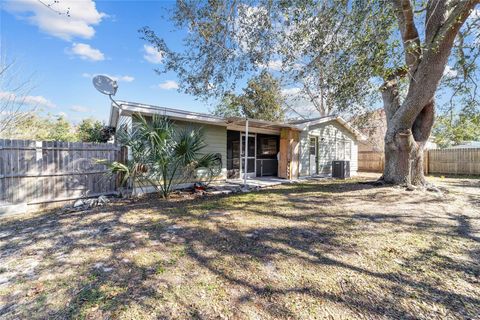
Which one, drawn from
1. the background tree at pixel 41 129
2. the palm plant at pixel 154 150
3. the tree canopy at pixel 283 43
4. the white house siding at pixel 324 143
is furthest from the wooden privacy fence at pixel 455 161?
the background tree at pixel 41 129

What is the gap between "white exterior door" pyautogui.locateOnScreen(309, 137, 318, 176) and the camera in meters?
12.6

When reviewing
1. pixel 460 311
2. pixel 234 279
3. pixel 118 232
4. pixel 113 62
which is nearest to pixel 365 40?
pixel 460 311

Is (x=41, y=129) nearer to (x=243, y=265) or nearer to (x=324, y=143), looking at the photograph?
(x=243, y=265)

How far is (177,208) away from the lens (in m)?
5.72

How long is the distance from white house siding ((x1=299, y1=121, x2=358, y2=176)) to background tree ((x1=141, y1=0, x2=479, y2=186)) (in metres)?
4.33

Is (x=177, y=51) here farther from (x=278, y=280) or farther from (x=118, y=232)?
(x=278, y=280)

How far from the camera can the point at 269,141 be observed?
1174 cm

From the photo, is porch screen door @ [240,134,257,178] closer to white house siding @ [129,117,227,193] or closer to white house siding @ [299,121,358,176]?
white house siding @ [129,117,227,193]

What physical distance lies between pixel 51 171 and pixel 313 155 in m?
11.2

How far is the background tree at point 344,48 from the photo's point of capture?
211 inches

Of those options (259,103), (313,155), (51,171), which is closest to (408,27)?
(313,155)

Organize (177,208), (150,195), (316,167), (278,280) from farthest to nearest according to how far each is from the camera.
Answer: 1. (316,167)
2. (150,195)
3. (177,208)
4. (278,280)

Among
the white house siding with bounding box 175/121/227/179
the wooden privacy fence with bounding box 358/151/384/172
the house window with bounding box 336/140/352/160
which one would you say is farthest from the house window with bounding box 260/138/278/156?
the wooden privacy fence with bounding box 358/151/384/172

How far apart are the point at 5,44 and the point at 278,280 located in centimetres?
1372
